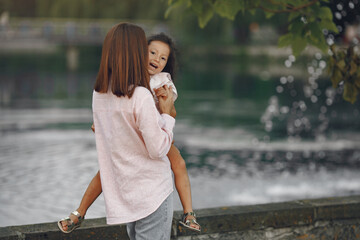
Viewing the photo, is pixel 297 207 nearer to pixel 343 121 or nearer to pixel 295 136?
pixel 295 136

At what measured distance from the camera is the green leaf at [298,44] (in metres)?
4.86

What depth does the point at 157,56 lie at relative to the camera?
3227 mm

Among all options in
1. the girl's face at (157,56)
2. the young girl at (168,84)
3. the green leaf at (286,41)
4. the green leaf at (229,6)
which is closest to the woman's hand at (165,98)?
the young girl at (168,84)

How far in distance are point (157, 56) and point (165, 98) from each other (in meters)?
0.22

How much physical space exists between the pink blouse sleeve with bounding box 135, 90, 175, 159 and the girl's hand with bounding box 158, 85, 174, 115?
0.53 ft

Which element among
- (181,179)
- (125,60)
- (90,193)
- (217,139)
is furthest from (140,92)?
(217,139)

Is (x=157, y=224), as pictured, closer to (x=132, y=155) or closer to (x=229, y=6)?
(x=132, y=155)

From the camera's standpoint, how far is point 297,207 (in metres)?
4.48

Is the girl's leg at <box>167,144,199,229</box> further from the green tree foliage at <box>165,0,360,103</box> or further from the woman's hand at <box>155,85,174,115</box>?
the green tree foliage at <box>165,0,360,103</box>

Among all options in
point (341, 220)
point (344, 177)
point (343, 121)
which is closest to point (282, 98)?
point (343, 121)

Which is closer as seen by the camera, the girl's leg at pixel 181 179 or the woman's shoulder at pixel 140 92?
the woman's shoulder at pixel 140 92

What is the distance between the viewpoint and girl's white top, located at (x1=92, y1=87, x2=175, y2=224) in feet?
9.68

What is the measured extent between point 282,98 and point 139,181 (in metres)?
20.9

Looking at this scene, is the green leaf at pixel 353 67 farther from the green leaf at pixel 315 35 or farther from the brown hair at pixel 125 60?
the brown hair at pixel 125 60
